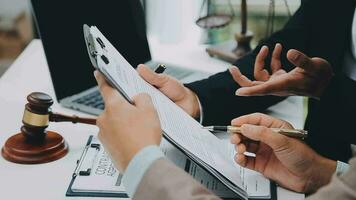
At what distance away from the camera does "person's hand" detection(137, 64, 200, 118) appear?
1.04 m

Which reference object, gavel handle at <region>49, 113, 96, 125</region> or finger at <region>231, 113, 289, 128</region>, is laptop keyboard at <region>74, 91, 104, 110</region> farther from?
finger at <region>231, 113, 289, 128</region>

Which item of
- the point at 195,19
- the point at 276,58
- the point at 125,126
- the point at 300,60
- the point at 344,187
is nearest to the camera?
the point at 344,187

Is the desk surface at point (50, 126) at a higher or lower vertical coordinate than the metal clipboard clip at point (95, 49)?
lower

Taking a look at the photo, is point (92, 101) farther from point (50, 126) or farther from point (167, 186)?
point (167, 186)

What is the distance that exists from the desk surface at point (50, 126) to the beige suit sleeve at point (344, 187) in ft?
0.83

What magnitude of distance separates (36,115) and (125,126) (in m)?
0.31

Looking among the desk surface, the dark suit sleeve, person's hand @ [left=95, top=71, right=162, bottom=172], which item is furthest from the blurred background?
person's hand @ [left=95, top=71, right=162, bottom=172]

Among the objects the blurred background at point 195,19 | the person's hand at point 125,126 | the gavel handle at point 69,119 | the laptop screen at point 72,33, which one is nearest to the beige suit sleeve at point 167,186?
the person's hand at point 125,126

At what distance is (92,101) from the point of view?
1.26m

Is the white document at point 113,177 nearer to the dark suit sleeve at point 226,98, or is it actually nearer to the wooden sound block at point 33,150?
the wooden sound block at point 33,150

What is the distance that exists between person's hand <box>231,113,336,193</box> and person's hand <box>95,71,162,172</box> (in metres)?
0.21

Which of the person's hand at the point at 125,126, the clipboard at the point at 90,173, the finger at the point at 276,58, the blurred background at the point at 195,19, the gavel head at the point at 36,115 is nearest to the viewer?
the person's hand at the point at 125,126

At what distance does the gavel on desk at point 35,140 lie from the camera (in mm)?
991

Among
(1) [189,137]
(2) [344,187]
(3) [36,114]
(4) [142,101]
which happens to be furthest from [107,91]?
(2) [344,187]
